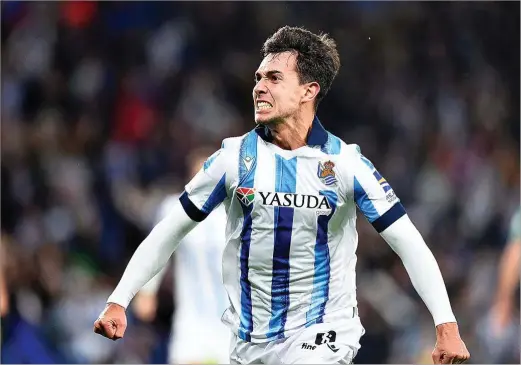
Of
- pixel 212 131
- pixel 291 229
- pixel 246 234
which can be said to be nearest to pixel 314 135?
pixel 291 229

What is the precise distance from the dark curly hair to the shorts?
104 centimetres

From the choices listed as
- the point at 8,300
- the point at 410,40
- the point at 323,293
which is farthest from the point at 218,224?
the point at 410,40

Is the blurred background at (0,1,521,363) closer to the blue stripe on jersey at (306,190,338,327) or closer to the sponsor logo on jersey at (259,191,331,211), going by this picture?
the blue stripe on jersey at (306,190,338,327)

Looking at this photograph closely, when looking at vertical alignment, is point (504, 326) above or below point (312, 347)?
below

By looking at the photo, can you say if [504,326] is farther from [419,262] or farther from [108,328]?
[108,328]

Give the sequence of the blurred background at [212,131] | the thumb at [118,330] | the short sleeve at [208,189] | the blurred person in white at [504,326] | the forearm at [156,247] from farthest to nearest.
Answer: the blurred background at [212,131] < the blurred person in white at [504,326] < the forearm at [156,247] < the short sleeve at [208,189] < the thumb at [118,330]

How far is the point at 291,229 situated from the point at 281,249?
Result: 0.35 feet

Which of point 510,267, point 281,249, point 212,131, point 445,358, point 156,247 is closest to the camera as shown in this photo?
point 445,358

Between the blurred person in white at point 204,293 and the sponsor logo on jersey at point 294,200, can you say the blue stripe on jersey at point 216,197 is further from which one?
the blurred person in white at point 204,293

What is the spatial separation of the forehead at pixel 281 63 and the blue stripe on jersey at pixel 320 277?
0.68 m

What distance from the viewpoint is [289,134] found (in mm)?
5188

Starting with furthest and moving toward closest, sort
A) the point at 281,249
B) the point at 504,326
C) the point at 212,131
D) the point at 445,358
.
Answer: the point at 212,131, the point at 504,326, the point at 281,249, the point at 445,358

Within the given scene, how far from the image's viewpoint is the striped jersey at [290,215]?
5.09m

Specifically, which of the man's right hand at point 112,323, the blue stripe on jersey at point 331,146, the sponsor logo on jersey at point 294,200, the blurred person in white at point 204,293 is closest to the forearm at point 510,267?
the blurred person in white at point 204,293
